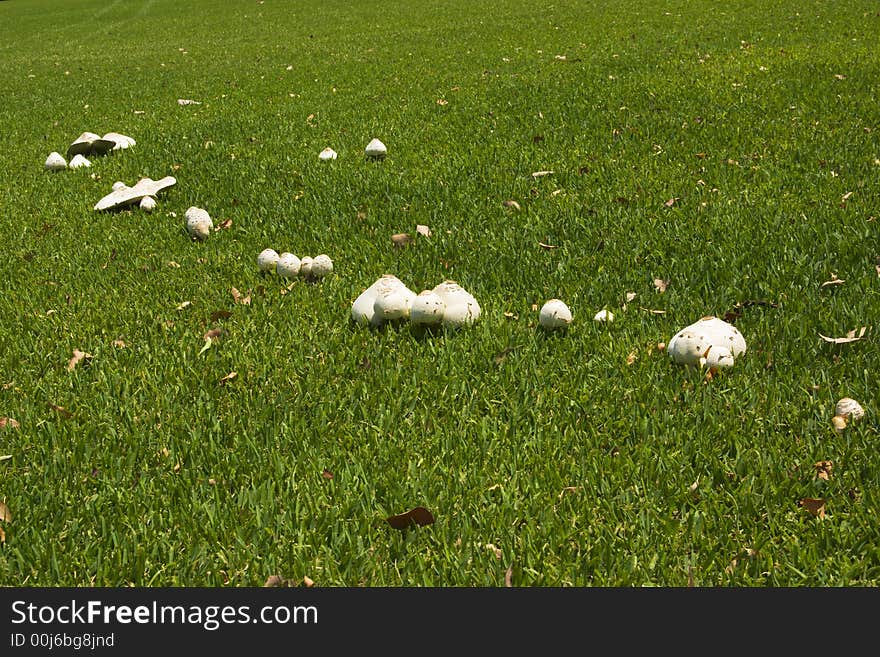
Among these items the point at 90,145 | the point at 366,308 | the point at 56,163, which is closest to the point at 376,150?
the point at 90,145

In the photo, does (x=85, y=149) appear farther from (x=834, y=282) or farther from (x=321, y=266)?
(x=834, y=282)

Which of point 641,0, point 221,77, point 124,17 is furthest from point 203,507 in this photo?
point 124,17

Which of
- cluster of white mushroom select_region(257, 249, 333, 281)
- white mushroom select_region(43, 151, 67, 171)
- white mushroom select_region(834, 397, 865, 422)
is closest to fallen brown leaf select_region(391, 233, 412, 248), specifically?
cluster of white mushroom select_region(257, 249, 333, 281)

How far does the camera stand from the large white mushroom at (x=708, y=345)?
311 centimetres

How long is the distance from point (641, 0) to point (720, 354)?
59.5 feet

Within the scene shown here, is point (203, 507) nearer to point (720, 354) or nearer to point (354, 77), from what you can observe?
point (720, 354)

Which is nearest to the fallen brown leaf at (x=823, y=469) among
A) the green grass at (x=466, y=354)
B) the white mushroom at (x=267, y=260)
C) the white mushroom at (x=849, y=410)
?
the green grass at (x=466, y=354)

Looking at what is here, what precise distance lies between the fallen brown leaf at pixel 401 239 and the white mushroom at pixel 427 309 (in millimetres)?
1343

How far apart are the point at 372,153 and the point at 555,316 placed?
391cm

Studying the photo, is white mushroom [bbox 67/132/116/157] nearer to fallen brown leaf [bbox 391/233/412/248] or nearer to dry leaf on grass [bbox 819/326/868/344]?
fallen brown leaf [bbox 391/233/412/248]

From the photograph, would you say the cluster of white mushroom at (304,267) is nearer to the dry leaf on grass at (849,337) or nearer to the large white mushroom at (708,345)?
the large white mushroom at (708,345)

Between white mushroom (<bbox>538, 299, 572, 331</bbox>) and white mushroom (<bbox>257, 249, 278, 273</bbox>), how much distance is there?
1788 mm

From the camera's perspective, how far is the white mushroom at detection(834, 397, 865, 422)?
2.76m

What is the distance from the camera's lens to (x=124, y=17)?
29141 millimetres
